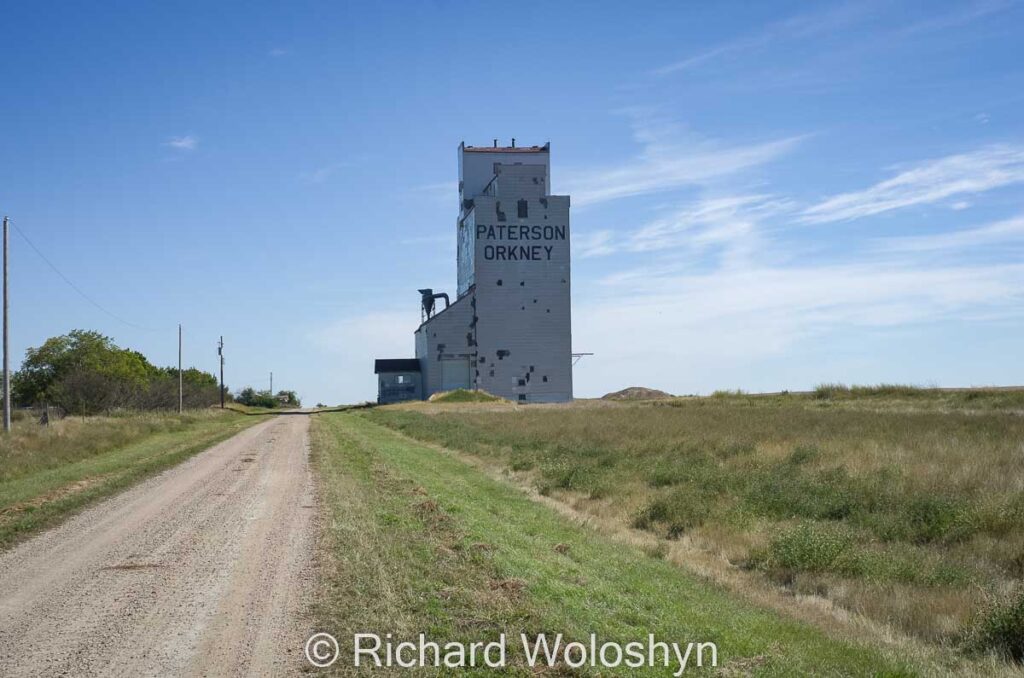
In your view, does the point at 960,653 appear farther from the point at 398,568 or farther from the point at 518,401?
the point at 518,401

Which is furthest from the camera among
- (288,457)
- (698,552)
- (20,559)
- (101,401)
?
(101,401)

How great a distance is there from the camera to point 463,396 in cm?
7325

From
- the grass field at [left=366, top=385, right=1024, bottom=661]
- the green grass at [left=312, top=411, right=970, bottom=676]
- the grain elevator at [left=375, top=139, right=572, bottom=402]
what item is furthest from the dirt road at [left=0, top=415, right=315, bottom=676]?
the grain elevator at [left=375, top=139, right=572, bottom=402]

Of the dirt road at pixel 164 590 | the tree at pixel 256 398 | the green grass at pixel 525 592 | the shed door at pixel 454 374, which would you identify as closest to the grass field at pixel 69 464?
the dirt road at pixel 164 590

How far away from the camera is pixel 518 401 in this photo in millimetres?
78000

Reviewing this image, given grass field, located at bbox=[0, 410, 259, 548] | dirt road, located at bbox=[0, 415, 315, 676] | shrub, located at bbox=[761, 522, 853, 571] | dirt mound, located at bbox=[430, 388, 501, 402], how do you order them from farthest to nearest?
dirt mound, located at bbox=[430, 388, 501, 402] < grass field, located at bbox=[0, 410, 259, 548] < shrub, located at bbox=[761, 522, 853, 571] < dirt road, located at bbox=[0, 415, 315, 676]

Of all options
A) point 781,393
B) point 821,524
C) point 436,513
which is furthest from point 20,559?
point 781,393

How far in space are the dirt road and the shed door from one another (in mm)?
60801

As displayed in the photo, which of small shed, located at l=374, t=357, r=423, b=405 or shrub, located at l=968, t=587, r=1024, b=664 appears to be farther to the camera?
small shed, located at l=374, t=357, r=423, b=405

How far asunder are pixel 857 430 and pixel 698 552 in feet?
55.0

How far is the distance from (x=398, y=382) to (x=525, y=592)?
7596 cm

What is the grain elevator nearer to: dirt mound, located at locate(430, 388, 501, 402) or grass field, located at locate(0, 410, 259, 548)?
A: dirt mound, located at locate(430, 388, 501, 402)

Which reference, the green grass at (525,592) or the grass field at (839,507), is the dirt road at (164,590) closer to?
the green grass at (525,592)

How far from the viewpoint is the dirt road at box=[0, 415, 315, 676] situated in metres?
6.68
